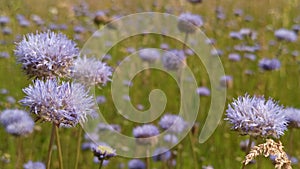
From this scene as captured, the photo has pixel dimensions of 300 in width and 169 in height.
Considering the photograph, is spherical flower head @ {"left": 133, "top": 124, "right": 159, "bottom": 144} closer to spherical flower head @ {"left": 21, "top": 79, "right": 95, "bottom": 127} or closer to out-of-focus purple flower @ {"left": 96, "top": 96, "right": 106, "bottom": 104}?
out-of-focus purple flower @ {"left": 96, "top": 96, "right": 106, "bottom": 104}

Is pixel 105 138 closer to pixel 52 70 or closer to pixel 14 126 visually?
pixel 14 126

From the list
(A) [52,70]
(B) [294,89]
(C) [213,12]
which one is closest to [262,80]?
(B) [294,89]

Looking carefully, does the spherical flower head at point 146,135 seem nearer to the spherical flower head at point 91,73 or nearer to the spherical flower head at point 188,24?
the spherical flower head at point 91,73

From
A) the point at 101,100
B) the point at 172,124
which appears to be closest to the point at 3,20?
the point at 101,100

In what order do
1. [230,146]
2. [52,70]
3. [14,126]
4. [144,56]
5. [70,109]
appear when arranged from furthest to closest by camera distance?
[144,56], [230,146], [14,126], [52,70], [70,109]

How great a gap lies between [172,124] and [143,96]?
1.42m

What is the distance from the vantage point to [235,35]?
15.4 feet

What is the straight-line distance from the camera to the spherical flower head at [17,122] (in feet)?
7.94

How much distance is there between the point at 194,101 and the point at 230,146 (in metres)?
0.39

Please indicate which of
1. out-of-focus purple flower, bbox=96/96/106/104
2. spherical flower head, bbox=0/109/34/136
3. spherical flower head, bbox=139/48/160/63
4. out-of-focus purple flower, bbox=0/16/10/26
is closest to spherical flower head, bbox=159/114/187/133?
out-of-focus purple flower, bbox=96/96/106/104

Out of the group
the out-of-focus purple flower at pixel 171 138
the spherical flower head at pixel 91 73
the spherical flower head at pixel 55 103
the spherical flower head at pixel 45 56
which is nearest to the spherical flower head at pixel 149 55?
the out-of-focus purple flower at pixel 171 138

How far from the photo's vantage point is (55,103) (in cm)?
128

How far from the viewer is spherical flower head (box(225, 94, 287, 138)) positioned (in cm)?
137

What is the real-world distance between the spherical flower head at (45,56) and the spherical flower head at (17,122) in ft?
3.38
